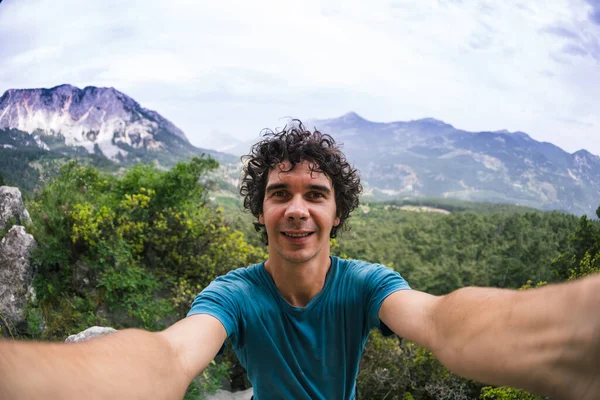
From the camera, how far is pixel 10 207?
339 inches

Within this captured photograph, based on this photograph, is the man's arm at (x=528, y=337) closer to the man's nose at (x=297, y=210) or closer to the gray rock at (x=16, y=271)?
the man's nose at (x=297, y=210)

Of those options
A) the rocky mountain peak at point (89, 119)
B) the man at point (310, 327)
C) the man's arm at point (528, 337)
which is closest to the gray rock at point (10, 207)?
the rocky mountain peak at point (89, 119)

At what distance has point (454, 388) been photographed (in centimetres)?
809

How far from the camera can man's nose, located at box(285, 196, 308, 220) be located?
1959 mm

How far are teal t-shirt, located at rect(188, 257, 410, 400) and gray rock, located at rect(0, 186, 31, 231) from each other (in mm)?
8965

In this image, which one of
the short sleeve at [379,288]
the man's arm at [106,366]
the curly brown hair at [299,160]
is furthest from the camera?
the curly brown hair at [299,160]

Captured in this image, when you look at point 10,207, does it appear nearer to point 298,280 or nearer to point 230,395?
point 230,395

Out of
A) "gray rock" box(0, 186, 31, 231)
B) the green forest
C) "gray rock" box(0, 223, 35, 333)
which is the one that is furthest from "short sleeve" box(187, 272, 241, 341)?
"gray rock" box(0, 186, 31, 231)

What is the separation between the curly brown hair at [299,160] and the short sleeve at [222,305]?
2.47ft

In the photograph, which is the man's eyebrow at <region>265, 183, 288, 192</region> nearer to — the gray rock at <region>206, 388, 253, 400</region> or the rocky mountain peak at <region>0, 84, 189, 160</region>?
the gray rock at <region>206, 388, 253, 400</region>

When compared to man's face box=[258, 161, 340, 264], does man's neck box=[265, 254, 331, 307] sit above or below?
below

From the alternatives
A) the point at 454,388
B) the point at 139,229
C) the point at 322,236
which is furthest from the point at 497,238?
the point at 322,236

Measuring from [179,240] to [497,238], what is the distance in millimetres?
52884

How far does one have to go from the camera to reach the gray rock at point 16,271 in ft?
24.0
